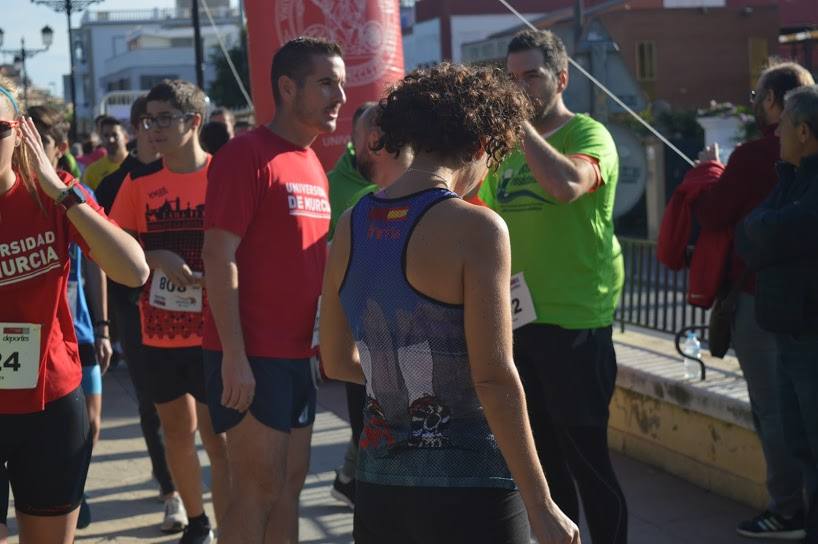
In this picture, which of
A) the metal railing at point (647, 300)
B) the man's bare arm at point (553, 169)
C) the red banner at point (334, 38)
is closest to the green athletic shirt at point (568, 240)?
the man's bare arm at point (553, 169)

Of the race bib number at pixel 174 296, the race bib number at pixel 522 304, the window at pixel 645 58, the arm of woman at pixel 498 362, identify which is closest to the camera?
the arm of woman at pixel 498 362

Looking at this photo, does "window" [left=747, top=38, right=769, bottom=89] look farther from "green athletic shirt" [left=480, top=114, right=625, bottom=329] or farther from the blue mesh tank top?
the blue mesh tank top

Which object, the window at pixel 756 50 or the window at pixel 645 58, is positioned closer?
the window at pixel 645 58

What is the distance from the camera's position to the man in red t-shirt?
12.6 feet

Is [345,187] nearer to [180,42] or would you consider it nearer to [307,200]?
[307,200]

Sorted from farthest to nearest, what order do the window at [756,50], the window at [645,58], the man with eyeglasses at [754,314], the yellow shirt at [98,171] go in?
the window at [756,50], the window at [645,58], the yellow shirt at [98,171], the man with eyeglasses at [754,314]

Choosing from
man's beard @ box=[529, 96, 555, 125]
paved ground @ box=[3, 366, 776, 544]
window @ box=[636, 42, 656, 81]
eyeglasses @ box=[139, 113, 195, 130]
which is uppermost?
window @ box=[636, 42, 656, 81]

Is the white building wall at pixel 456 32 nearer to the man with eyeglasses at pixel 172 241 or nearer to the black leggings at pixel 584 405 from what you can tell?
the man with eyeglasses at pixel 172 241

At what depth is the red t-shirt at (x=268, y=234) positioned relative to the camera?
152 inches

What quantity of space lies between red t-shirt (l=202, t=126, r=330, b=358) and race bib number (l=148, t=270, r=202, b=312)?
2.86ft

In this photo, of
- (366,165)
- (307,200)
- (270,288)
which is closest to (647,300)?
(366,165)

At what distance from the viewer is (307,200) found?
13.3 feet

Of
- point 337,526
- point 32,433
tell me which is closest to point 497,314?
point 32,433

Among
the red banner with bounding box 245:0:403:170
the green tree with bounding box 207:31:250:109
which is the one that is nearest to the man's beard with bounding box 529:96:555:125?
the red banner with bounding box 245:0:403:170
